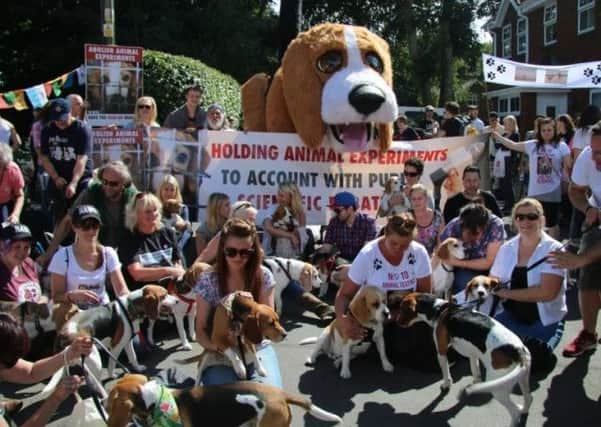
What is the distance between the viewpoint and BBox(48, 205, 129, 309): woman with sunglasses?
4477 mm

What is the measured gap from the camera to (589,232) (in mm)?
4742

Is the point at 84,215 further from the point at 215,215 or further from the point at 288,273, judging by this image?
the point at 288,273

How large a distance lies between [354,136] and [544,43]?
24.1m

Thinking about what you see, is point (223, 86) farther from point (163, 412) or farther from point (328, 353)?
point (163, 412)

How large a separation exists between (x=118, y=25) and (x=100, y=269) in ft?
62.6

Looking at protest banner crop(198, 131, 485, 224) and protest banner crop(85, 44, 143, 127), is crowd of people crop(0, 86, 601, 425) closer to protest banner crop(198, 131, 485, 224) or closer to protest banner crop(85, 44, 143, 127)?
protest banner crop(198, 131, 485, 224)

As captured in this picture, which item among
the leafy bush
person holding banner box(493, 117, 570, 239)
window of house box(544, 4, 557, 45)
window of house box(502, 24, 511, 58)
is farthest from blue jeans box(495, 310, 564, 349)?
window of house box(502, 24, 511, 58)

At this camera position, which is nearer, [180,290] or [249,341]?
[249,341]

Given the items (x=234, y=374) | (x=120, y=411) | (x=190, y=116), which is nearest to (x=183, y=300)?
(x=234, y=374)

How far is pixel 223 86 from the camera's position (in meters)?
14.9

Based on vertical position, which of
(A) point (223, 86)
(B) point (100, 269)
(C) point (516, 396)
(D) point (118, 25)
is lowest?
(C) point (516, 396)

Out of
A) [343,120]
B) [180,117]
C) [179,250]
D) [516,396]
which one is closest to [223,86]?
[180,117]

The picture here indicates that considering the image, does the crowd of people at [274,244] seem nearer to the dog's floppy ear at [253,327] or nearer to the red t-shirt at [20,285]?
the red t-shirt at [20,285]

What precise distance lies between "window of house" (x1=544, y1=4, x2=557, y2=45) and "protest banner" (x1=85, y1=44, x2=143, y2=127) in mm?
22512
